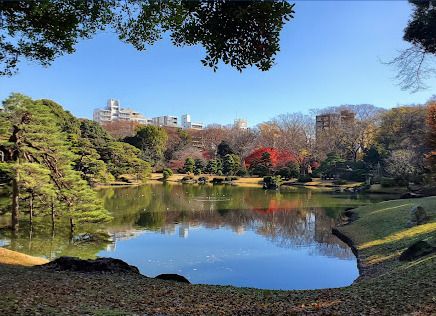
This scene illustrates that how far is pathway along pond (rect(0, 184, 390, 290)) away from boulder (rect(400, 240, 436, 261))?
52.5 inches

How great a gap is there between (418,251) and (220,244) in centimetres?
618

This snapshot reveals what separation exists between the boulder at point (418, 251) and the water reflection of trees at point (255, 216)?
111 inches

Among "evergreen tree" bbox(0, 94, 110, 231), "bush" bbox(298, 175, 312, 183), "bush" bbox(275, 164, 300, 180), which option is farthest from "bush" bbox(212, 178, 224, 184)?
"evergreen tree" bbox(0, 94, 110, 231)

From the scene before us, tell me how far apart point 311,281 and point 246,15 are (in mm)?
7031

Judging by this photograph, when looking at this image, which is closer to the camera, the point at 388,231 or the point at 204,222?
the point at 388,231

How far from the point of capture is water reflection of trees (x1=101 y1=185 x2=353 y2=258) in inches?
534

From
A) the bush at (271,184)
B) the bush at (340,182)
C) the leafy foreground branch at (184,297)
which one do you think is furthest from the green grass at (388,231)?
the bush at (340,182)

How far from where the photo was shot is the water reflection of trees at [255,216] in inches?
534

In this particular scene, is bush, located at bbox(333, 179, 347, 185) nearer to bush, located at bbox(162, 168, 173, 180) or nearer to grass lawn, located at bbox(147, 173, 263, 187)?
grass lawn, located at bbox(147, 173, 263, 187)

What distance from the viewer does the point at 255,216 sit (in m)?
18.4

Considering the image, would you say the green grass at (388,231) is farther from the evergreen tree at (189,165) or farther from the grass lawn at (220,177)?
the evergreen tree at (189,165)

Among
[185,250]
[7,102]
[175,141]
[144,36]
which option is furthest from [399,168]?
[175,141]

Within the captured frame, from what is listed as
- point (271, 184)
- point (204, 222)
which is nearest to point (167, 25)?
point (204, 222)

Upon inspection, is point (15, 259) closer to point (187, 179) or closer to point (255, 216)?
point (255, 216)
